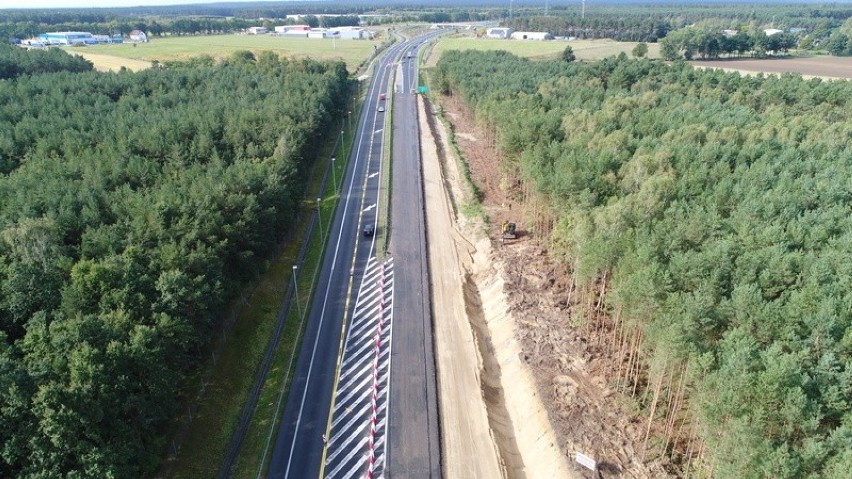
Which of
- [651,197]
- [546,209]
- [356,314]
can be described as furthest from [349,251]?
[651,197]

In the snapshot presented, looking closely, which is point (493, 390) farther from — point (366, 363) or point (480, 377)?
point (366, 363)

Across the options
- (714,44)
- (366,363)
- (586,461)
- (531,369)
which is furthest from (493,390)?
(714,44)

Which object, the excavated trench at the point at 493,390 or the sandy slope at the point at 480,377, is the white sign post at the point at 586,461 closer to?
the sandy slope at the point at 480,377

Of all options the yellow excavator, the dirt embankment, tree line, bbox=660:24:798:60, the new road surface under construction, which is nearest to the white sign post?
the dirt embankment

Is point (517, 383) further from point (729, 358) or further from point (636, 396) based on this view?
point (729, 358)

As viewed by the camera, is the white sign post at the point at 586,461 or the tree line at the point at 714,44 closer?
the white sign post at the point at 586,461

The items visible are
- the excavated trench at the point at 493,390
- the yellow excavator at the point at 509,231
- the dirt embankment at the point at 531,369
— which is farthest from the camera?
the yellow excavator at the point at 509,231

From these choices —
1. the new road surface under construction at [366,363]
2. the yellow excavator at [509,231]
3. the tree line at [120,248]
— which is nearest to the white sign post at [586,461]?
the new road surface under construction at [366,363]

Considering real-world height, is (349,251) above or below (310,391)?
above
